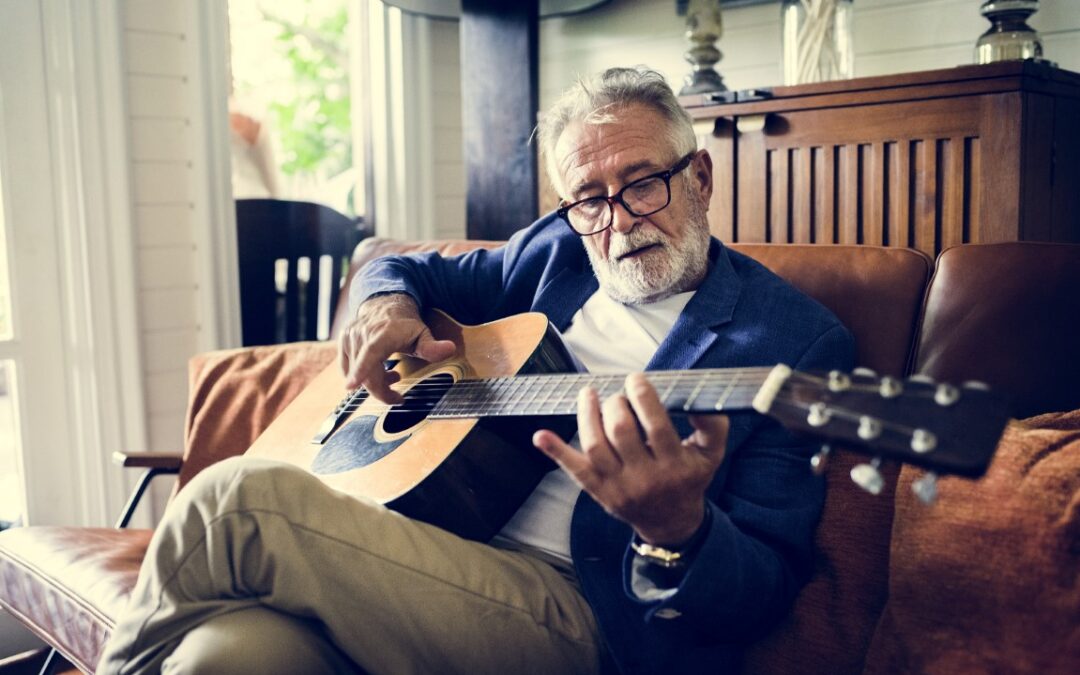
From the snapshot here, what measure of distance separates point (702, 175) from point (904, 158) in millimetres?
462

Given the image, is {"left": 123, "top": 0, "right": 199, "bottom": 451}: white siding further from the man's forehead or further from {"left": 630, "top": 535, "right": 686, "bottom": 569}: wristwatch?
{"left": 630, "top": 535, "right": 686, "bottom": 569}: wristwatch

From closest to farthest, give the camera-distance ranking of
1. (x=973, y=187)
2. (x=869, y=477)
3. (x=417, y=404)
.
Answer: (x=869, y=477), (x=417, y=404), (x=973, y=187)

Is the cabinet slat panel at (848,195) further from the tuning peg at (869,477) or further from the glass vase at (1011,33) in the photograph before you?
the tuning peg at (869,477)

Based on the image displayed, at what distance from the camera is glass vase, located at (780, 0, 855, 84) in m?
2.14

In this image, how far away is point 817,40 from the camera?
214 centimetres

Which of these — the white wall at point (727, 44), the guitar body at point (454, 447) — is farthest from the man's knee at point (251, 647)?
the white wall at point (727, 44)

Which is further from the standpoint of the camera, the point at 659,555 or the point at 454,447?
the point at 454,447

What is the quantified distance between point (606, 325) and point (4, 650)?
1619 millimetres

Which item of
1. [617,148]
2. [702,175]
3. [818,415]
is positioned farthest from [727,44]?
[818,415]

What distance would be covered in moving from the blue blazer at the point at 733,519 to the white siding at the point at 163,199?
1.65 m

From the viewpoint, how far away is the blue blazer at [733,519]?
3.83 feet

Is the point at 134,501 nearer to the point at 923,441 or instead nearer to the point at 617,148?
the point at 617,148

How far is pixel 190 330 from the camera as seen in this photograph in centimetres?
275

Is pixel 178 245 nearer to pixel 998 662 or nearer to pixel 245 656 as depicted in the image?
pixel 245 656
